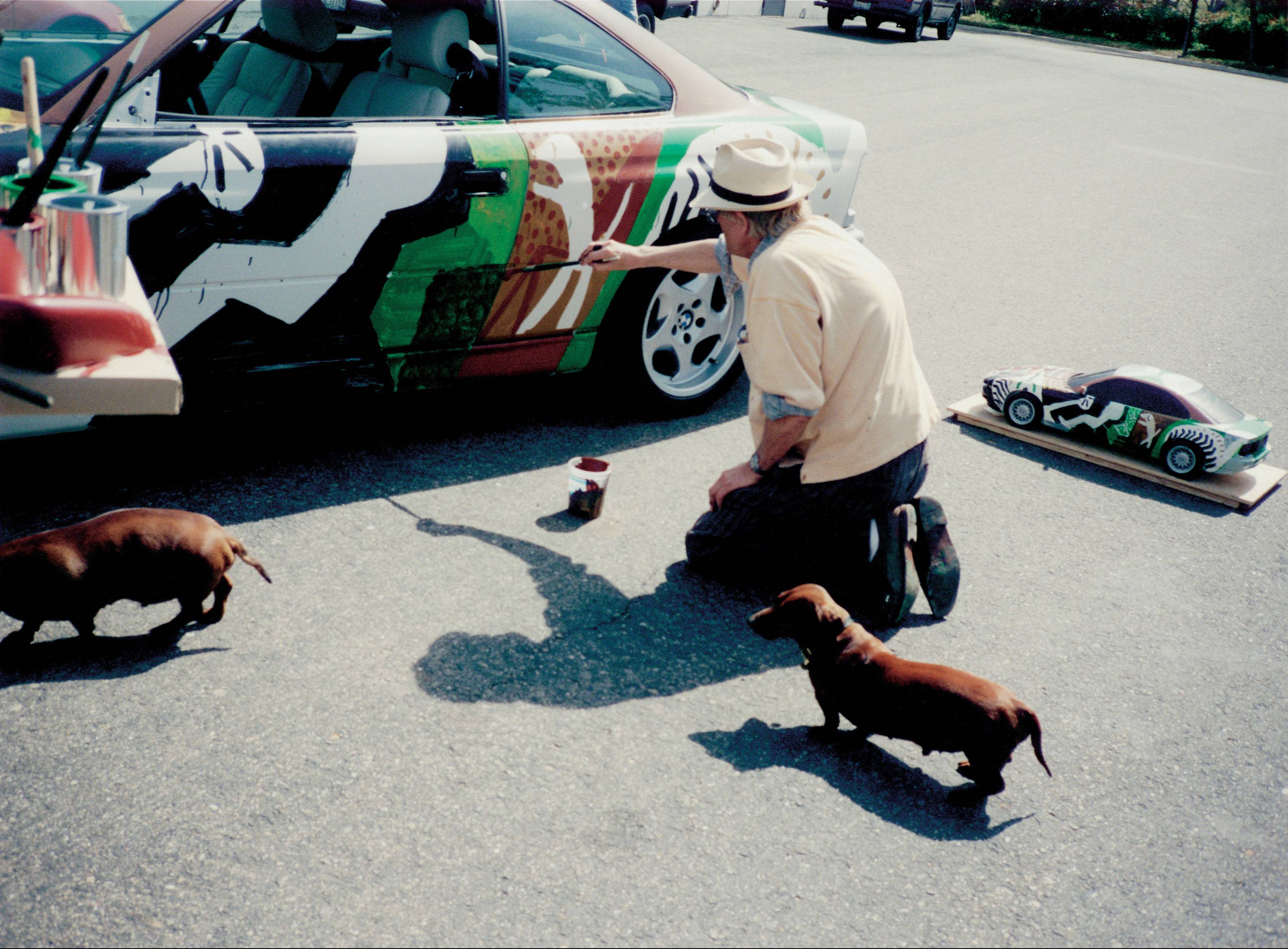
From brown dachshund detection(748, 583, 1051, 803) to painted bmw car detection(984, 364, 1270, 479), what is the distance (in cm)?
219

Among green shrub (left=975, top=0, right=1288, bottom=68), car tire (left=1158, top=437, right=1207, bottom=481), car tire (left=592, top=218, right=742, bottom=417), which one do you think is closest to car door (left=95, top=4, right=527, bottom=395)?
car tire (left=592, top=218, right=742, bottom=417)

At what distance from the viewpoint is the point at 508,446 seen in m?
4.23

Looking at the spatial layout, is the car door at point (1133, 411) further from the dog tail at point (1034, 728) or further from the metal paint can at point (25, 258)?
the metal paint can at point (25, 258)

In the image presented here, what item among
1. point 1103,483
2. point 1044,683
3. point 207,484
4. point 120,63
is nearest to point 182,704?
point 207,484

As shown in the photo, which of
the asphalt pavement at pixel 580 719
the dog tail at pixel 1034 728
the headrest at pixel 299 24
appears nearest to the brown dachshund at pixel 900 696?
the dog tail at pixel 1034 728

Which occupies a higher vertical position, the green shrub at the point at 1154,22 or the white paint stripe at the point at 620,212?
the green shrub at the point at 1154,22

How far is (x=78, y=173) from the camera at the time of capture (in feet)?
6.63

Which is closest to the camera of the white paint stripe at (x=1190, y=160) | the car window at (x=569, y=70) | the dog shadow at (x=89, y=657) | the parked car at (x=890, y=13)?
the dog shadow at (x=89, y=657)

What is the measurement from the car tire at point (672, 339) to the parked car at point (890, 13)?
19.3 meters

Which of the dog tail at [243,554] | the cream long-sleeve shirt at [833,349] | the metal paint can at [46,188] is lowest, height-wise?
the dog tail at [243,554]

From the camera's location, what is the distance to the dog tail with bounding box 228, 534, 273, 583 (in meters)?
2.86

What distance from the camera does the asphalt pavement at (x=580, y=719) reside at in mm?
2271

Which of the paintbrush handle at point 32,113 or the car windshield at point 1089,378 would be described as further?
the car windshield at point 1089,378

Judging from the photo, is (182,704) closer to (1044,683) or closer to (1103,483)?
(1044,683)
